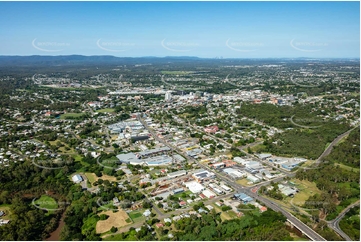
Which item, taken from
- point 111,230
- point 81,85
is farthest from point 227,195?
point 81,85

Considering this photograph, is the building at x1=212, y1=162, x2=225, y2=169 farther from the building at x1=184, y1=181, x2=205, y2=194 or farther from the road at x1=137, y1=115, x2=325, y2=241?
the building at x1=184, y1=181, x2=205, y2=194

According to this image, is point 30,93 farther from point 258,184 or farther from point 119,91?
point 258,184

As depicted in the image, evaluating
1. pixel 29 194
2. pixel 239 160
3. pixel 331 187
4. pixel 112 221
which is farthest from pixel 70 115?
pixel 331 187

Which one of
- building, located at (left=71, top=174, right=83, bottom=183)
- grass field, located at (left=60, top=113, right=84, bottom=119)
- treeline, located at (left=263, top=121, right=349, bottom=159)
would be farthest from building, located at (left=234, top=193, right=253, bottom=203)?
grass field, located at (left=60, top=113, right=84, bottom=119)

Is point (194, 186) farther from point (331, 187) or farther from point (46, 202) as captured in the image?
point (46, 202)

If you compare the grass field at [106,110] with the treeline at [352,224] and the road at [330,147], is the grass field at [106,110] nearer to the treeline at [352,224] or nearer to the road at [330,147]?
the road at [330,147]

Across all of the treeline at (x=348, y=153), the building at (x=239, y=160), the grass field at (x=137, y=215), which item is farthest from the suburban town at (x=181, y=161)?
the treeline at (x=348, y=153)
